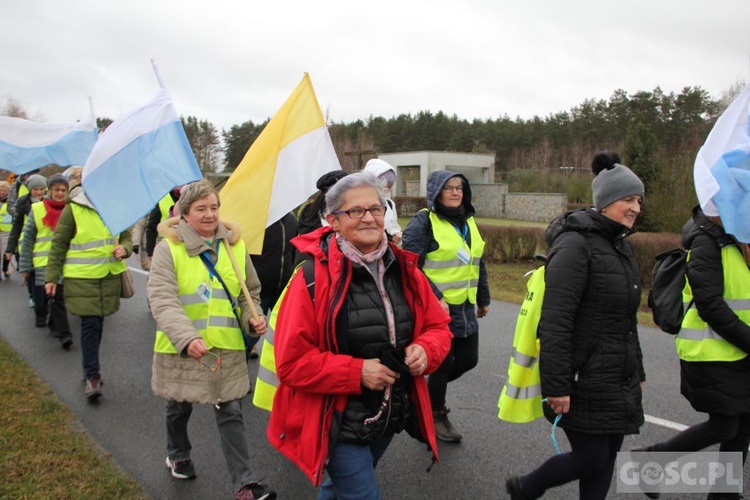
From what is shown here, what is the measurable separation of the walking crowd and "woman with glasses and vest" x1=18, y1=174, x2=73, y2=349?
3.57 metres

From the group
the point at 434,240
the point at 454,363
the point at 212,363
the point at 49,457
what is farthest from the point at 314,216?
the point at 49,457

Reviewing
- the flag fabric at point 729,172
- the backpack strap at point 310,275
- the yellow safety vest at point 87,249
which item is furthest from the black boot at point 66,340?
the flag fabric at point 729,172

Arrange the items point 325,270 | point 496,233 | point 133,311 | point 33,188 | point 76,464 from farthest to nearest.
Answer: point 496,233
point 133,311
point 33,188
point 76,464
point 325,270

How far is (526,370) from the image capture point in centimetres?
298

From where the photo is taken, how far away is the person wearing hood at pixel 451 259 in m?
4.03

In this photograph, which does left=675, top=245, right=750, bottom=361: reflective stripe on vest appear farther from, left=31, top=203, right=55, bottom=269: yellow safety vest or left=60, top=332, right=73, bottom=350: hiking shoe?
left=31, top=203, right=55, bottom=269: yellow safety vest

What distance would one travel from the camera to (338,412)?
2.37 meters

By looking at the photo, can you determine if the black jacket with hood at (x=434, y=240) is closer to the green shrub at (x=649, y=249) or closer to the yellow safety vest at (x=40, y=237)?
the yellow safety vest at (x=40, y=237)

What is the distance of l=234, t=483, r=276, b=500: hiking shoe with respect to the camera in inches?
127

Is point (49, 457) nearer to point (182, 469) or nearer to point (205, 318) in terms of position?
point (182, 469)

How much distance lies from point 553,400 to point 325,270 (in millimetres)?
1280

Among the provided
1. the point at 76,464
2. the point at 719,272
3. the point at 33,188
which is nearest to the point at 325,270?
the point at 719,272

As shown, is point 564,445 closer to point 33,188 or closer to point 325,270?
point 325,270
